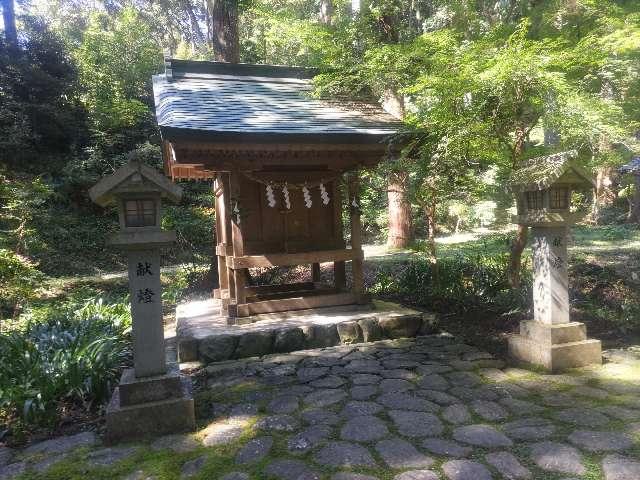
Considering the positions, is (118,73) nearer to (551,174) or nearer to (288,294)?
(288,294)

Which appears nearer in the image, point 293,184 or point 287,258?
point 287,258

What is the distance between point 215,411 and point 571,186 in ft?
14.7

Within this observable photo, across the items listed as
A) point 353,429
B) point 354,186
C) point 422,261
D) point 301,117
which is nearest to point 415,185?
point 354,186

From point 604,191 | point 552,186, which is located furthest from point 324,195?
point 604,191

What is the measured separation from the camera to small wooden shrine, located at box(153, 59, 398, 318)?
5.99 meters

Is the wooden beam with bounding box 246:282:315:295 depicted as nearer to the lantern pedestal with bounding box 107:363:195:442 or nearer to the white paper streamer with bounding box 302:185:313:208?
the white paper streamer with bounding box 302:185:313:208

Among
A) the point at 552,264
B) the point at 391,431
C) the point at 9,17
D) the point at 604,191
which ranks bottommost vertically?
the point at 391,431

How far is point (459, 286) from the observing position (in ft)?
27.7

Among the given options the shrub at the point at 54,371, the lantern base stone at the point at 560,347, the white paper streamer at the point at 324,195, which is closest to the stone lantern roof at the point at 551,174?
the lantern base stone at the point at 560,347

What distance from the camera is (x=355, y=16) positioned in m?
Answer: 11.2

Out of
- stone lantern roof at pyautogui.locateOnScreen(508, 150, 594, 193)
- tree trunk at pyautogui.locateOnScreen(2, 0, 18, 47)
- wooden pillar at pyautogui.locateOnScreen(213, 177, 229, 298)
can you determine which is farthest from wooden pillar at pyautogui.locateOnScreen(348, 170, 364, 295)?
tree trunk at pyautogui.locateOnScreen(2, 0, 18, 47)

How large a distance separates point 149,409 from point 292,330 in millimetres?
2560

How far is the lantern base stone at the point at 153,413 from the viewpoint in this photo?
A: 3.63 metres

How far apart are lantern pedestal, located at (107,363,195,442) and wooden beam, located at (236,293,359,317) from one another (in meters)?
2.74
